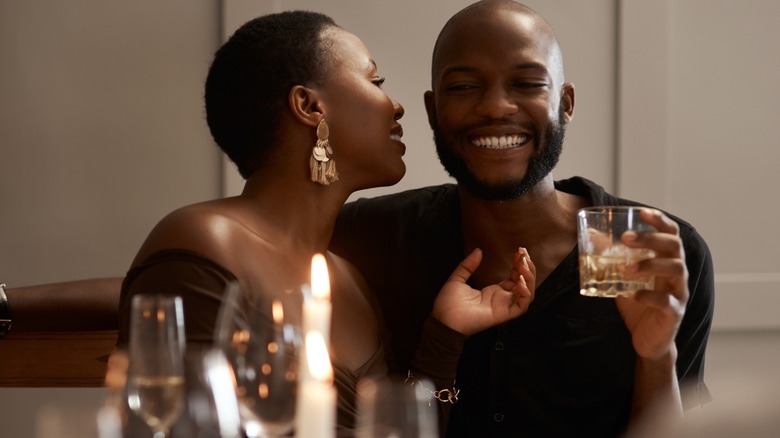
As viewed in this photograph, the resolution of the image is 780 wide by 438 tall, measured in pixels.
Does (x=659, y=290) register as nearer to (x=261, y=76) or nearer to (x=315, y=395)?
(x=261, y=76)

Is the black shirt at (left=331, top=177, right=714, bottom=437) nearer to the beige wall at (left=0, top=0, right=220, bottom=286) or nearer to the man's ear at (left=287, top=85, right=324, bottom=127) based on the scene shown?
the man's ear at (left=287, top=85, right=324, bottom=127)

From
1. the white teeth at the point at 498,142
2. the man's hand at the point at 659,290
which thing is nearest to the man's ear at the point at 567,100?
the white teeth at the point at 498,142

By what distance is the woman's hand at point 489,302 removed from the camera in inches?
91.9

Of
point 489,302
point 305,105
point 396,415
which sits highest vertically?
point 305,105

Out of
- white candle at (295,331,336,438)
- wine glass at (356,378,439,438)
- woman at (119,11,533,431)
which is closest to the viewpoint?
white candle at (295,331,336,438)

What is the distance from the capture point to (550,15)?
3.40 meters

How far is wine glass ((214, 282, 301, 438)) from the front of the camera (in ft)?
4.15

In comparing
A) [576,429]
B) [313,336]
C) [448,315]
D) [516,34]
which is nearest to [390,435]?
[313,336]

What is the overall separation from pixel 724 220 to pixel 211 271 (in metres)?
2.21

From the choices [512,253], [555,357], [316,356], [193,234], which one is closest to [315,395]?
[316,356]

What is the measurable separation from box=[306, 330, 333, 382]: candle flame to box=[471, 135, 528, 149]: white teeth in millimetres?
1630

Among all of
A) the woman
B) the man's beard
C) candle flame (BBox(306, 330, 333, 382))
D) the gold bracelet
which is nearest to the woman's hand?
the woman

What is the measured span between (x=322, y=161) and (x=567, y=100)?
853 mm

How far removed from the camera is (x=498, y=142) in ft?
8.54
